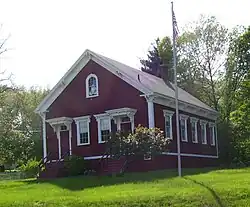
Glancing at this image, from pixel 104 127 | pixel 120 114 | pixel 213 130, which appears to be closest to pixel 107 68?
pixel 120 114

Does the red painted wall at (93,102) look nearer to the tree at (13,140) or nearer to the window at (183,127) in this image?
the window at (183,127)

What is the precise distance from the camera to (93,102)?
35.9 m

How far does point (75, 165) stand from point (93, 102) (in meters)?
4.71

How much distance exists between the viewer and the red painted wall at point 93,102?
3425 centimetres

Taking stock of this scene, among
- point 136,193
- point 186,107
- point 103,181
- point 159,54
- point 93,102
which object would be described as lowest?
point 136,193

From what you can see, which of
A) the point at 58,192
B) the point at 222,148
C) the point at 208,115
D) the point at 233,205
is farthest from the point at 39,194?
the point at 222,148

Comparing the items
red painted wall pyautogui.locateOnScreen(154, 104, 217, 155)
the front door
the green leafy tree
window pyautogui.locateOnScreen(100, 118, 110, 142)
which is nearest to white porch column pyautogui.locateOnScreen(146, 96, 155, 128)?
red painted wall pyautogui.locateOnScreen(154, 104, 217, 155)

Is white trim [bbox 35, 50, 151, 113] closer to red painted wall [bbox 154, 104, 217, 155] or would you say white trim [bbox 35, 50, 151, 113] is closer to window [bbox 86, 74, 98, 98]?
window [bbox 86, 74, 98, 98]

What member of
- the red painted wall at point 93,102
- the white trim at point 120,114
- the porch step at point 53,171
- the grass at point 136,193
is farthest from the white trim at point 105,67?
the grass at point 136,193

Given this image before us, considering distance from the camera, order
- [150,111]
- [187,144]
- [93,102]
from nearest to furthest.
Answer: [150,111], [93,102], [187,144]

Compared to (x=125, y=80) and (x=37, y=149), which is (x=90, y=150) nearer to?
(x=125, y=80)

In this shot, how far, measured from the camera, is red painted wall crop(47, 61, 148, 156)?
3425 centimetres

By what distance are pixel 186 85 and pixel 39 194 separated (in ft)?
128

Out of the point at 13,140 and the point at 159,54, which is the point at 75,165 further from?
the point at 159,54
